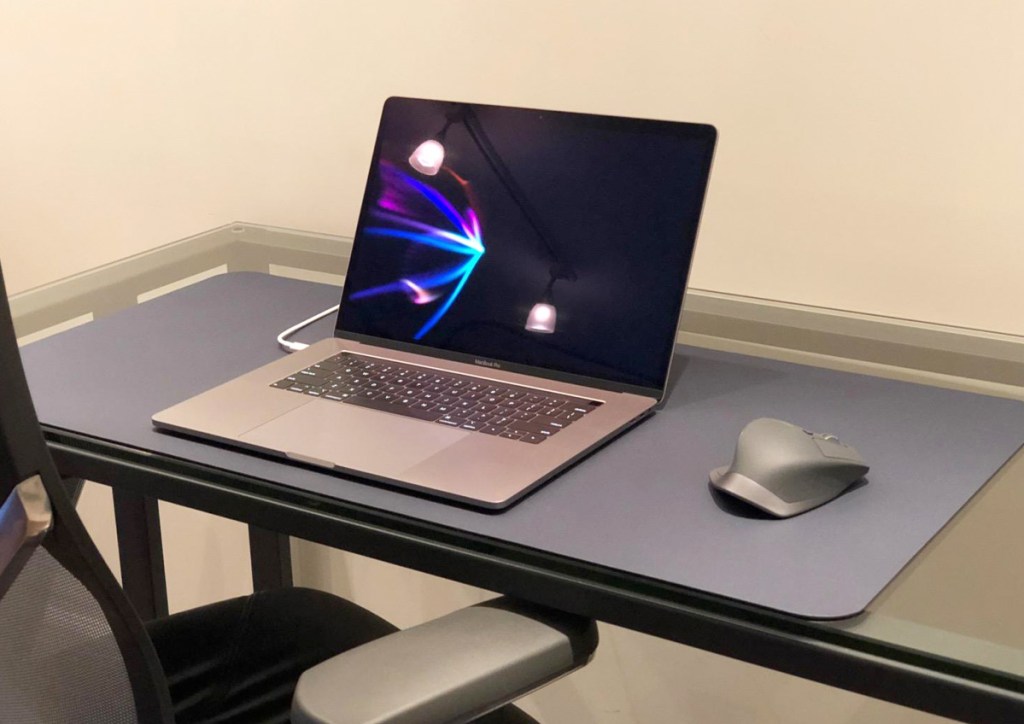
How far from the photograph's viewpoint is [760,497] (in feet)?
2.62

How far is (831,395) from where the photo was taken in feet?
3.37

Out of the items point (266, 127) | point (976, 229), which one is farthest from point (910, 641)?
point (266, 127)

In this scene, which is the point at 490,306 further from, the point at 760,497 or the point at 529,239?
the point at 760,497

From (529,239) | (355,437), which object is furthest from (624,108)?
(355,437)

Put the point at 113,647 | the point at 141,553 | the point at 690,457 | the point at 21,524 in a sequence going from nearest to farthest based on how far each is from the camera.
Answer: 1. the point at 21,524
2. the point at 113,647
3. the point at 690,457
4. the point at 141,553

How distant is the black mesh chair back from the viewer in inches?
24.9

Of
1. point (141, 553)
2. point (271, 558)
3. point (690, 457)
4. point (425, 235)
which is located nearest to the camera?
point (690, 457)

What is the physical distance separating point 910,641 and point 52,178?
1477mm

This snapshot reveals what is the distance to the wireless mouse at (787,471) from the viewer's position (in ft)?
2.63

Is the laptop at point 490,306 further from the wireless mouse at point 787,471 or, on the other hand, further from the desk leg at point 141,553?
the desk leg at point 141,553

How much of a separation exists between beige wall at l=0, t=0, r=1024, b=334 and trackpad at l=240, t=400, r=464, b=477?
497mm

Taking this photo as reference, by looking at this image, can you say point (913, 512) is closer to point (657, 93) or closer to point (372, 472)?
point (372, 472)

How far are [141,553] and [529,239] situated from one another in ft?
2.48

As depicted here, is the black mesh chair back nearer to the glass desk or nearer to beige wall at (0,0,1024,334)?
the glass desk
